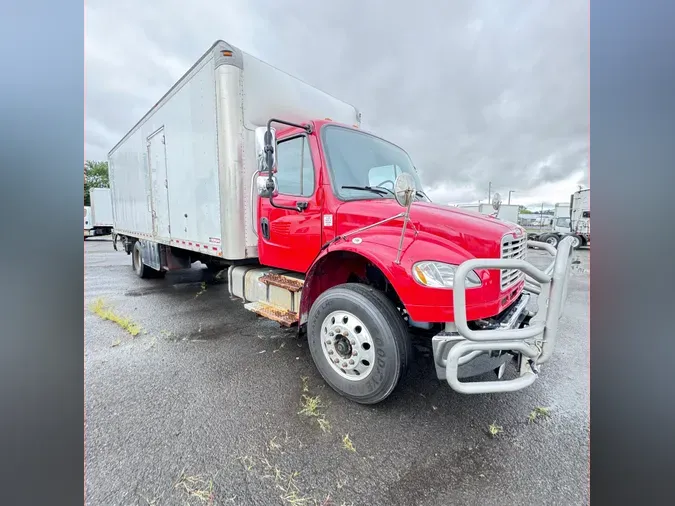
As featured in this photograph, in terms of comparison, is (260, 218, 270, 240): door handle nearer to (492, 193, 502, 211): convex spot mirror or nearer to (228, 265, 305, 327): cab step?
(228, 265, 305, 327): cab step

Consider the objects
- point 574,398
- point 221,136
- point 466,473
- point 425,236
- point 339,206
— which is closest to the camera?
point 466,473

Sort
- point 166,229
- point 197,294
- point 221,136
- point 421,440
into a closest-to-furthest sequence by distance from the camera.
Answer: point 421,440 < point 221,136 < point 166,229 < point 197,294

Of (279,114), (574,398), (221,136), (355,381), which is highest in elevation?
(279,114)

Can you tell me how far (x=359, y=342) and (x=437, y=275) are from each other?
0.85 m

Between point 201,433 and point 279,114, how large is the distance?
11.7ft

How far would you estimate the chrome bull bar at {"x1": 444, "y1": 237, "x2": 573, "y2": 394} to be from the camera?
1905 mm

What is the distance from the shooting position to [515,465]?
197cm

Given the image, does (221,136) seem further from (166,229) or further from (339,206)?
(166,229)

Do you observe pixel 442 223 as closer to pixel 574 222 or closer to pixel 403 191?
pixel 403 191

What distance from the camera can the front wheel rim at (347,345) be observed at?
8.16ft

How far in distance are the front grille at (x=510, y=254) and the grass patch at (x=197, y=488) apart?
7.76ft

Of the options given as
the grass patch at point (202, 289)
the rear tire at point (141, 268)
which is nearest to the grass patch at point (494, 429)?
the grass patch at point (202, 289)

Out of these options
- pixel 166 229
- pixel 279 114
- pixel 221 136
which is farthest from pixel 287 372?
pixel 166 229
